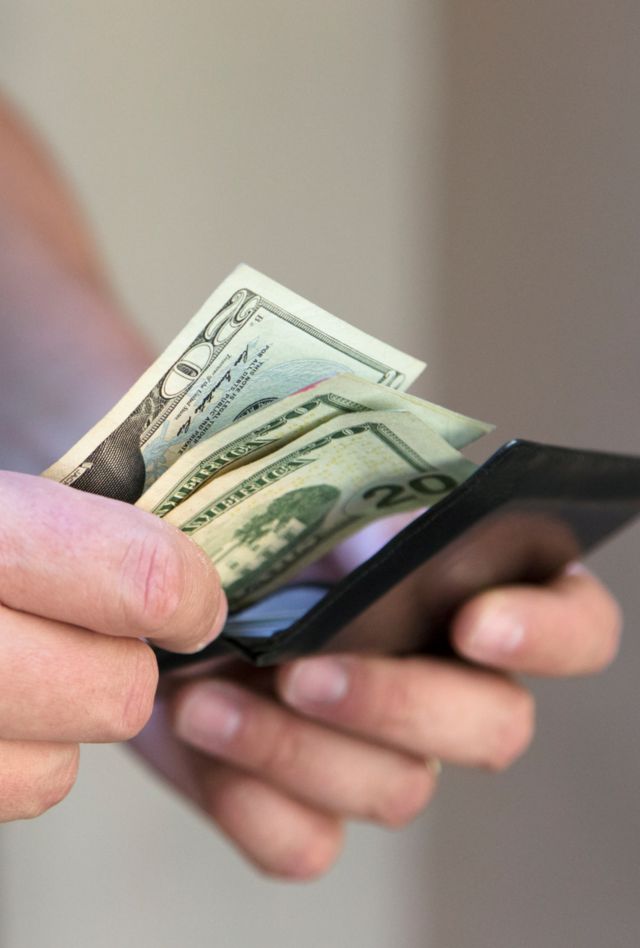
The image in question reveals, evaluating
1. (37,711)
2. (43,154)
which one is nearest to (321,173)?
Answer: (43,154)

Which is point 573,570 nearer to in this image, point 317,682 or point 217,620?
point 317,682

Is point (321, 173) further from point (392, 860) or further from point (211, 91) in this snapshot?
point (392, 860)

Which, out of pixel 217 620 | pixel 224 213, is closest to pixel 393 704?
pixel 217 620

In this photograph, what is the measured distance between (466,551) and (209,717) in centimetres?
→ 25

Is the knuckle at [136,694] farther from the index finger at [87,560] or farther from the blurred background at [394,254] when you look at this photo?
the blurred background at [394,254]

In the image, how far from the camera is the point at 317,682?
2.03 feet

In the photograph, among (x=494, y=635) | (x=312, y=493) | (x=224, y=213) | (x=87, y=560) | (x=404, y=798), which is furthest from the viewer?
(x=224, y=213)

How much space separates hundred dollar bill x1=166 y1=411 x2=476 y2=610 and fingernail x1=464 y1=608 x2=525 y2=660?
0.10 m

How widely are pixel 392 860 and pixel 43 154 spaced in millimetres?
1374

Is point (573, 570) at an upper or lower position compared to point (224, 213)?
upper

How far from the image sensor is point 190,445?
1.40 ft

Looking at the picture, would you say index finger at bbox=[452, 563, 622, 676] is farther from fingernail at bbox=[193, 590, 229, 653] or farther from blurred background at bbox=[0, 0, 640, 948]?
blurred background at bbox=[0, 0, 640, 948]

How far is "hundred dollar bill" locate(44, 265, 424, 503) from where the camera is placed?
A: 39cm

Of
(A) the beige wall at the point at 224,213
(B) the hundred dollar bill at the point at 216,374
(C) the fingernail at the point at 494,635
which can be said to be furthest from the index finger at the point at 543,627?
(A) the beige wall at the point at 224,213
